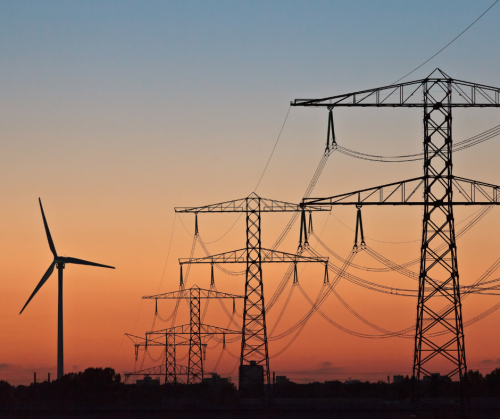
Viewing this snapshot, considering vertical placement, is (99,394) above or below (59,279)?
below

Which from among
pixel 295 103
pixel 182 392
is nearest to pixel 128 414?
pixel 182 392

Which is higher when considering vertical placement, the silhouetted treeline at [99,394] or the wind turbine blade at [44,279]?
the wind turbine blade at [44,279]

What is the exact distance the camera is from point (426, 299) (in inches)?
2451

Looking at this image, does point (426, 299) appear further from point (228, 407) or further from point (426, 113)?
point (228, 407)

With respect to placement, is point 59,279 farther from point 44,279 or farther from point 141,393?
point 141,393

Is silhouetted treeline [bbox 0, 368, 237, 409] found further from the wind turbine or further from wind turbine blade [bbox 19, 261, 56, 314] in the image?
wind turbine blade [bbox 19, 261, 56, 314]

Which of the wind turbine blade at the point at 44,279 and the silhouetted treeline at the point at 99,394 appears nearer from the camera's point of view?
the silhouetted treeline at the point at 99,394

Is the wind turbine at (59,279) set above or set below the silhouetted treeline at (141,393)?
above

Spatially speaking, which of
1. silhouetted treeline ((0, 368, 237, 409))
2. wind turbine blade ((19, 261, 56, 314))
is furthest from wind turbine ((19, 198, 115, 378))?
silhouetted treeline ((0, 368, 237, 409))

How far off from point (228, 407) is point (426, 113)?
37.4m

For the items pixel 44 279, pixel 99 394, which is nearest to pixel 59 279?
pixel 44 279

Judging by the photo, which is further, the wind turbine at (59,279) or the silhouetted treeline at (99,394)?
the wind turbine at (59,279)

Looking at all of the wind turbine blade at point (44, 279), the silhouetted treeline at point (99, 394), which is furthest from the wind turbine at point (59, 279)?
the silhouetted treeline at point (99, 394)

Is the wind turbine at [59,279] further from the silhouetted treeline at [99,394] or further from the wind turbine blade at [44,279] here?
the silhouetted treeline at [99,394]
